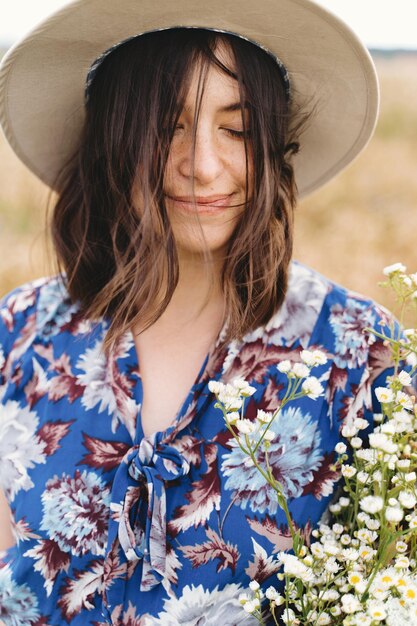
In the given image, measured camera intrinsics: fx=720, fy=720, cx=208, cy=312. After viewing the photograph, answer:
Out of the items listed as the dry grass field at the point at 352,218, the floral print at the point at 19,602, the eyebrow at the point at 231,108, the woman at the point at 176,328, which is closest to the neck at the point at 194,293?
the woman at the point at 176,328

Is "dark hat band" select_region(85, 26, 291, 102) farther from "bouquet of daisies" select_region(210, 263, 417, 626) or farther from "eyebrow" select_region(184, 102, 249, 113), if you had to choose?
"bouquet of daisies" select_region(210, 263, 417, 626)

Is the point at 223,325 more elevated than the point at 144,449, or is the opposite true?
the point at 223,325

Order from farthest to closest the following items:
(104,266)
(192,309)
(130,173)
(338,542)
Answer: (104,266) < (192,309) < (130,173) < (338,542)

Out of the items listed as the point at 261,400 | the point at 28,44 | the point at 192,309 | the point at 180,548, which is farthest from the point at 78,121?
the point at 180,548

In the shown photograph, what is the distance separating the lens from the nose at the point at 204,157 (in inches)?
51.8

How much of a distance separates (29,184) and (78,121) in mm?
3122

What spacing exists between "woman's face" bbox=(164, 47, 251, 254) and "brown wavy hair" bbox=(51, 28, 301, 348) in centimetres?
2

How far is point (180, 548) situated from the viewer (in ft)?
4.39

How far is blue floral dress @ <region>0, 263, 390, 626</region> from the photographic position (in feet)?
4.36

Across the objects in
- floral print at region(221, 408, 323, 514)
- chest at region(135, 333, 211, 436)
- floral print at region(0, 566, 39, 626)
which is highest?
chest at region(135, 333, 211, 436)

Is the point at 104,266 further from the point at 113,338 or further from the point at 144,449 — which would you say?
the point at 144,449

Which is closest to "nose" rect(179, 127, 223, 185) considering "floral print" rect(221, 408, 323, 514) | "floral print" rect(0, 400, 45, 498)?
"floral print" rect(221, 408, 323, 514)

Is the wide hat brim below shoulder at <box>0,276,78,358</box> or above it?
above

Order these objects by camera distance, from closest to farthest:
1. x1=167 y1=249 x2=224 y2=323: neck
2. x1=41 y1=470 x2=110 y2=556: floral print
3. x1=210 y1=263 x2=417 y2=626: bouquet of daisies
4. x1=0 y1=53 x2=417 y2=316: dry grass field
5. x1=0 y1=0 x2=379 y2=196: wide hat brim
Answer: x1=210 y1=263 x2=417 y2=626: bouquet of daisies
x1=0 y1=0 x2=379 y2=196: wide hat brim
x1=41 y1=470 x2=110 y2=556: floral print
x1=167 y1=249 x2=224 y2=323: neck
x1=0 y1=53 x2=417 y2=316: dry grass field
